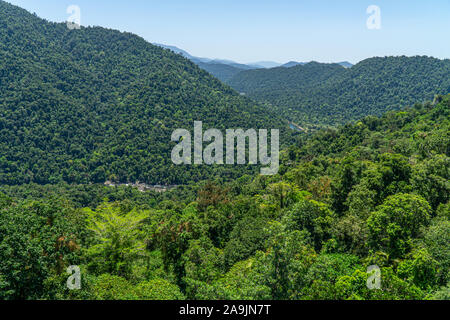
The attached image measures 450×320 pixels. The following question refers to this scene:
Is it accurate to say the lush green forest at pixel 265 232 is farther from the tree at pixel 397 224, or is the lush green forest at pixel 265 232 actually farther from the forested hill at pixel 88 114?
the forested hill at pixel 88 114

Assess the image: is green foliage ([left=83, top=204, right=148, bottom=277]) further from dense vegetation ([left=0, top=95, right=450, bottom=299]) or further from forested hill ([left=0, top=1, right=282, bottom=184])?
forested hill ([left=0, top=1, right=282, bottom=184])

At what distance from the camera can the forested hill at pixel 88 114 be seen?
11869 cm

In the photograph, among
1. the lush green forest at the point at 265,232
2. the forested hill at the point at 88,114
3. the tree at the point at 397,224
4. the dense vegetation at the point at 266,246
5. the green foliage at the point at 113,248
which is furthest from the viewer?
the forested hill at the point at 88,114

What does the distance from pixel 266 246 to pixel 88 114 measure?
508 ft

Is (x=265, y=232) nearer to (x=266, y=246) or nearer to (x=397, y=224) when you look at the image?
(x=266, y=246)

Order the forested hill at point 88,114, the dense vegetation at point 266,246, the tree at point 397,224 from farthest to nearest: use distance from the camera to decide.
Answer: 1. the forested hill at point 88,114
2. the tree at point 397,224
3. the dense vegetation at point 266,246

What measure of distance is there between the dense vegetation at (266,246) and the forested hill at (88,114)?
3380 inches

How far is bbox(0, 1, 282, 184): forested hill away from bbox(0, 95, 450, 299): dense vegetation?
85860mm

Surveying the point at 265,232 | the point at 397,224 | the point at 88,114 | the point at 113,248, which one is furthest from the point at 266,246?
the point at 88,114

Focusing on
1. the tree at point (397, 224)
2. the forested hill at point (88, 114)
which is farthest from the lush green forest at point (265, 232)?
the forested hill at point (88, 114)

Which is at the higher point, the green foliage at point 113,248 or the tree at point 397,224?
the tree at point 397,224

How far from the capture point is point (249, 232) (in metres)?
30.5

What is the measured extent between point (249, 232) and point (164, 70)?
183 meters

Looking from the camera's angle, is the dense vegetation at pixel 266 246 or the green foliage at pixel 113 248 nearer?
the dense vegetation at pixel 266 246
